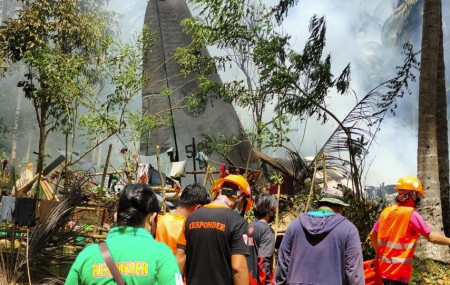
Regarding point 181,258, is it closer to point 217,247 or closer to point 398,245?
point 217,247

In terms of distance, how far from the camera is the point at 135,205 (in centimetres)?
297

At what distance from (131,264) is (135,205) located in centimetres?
30

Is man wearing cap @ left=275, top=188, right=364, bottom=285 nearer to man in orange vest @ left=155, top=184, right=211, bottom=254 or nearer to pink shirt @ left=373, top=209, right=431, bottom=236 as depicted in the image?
man in orange vest @ left=155, top=184, right=211, bottom=254

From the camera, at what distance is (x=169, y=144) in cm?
2238

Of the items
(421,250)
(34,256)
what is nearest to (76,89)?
(34,256)

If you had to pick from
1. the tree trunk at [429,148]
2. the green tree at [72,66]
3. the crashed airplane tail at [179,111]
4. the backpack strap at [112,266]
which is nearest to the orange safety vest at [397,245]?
the backpack strap at [112,266]

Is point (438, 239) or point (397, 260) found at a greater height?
point (438, 239)

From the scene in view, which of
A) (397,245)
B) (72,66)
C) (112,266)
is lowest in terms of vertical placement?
(397,245)

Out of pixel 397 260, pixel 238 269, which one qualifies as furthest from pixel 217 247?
pixel 397 260

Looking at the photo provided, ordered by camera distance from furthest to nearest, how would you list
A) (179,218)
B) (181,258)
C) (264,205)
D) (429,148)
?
(429,148) < (264,205) < (179,218) < (181,258)

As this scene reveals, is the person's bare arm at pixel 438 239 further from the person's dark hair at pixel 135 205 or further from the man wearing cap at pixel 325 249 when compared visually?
the person's dark hair at pixel 135 205

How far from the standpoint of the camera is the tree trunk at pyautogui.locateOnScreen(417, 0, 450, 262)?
32.7 feet

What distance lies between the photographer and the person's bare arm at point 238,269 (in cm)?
429

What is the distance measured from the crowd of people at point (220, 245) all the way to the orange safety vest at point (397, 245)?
0.27 meters
